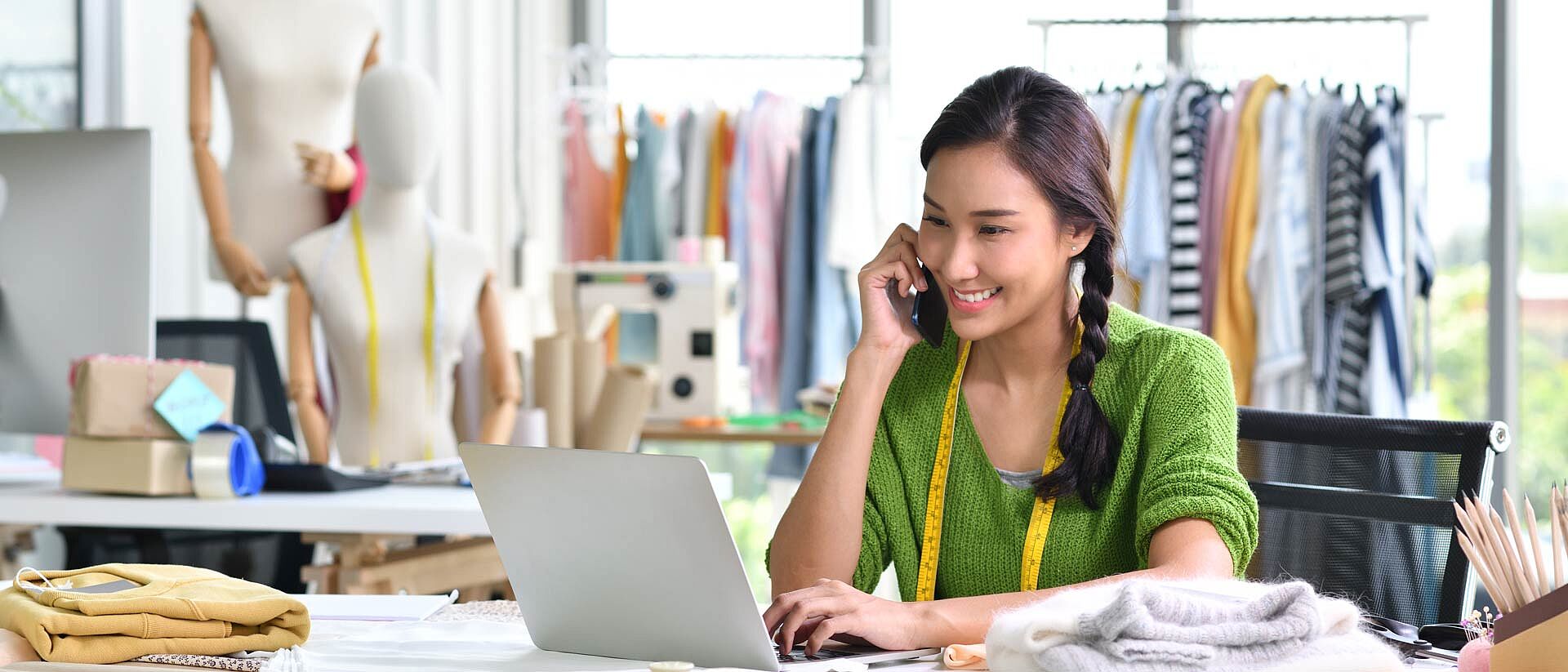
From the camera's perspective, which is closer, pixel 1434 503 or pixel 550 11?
pixel 1434 503

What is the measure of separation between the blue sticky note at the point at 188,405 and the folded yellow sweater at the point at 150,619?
3.08ft

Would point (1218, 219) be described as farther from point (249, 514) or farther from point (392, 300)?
point (249, 514)

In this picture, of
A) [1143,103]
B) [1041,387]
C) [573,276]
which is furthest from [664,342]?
[1041,387]

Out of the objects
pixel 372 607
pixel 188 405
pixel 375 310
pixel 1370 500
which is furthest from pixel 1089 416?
pixel 375 310

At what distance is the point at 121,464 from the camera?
2.12 m

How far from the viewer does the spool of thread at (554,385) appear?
2697 mm

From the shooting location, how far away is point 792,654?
1169 mm

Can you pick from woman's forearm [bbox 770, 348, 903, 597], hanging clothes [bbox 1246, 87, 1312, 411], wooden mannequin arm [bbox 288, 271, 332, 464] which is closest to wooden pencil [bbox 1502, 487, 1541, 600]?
woman's forearm [bbox 770, 348, 903, 597]

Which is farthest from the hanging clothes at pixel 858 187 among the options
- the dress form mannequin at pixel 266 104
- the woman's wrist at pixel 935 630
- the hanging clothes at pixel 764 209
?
the woman's wrist at pixel 935 630

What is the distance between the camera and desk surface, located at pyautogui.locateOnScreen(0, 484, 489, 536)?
81.5 inches

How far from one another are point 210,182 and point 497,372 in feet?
2.74

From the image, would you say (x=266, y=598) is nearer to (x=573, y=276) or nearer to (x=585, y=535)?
(x=585, y=535)

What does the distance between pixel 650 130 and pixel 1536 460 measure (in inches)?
112

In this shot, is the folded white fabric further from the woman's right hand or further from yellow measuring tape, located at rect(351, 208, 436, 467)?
yellow measuring tape, located at rect(351, 208, 436, 467)
